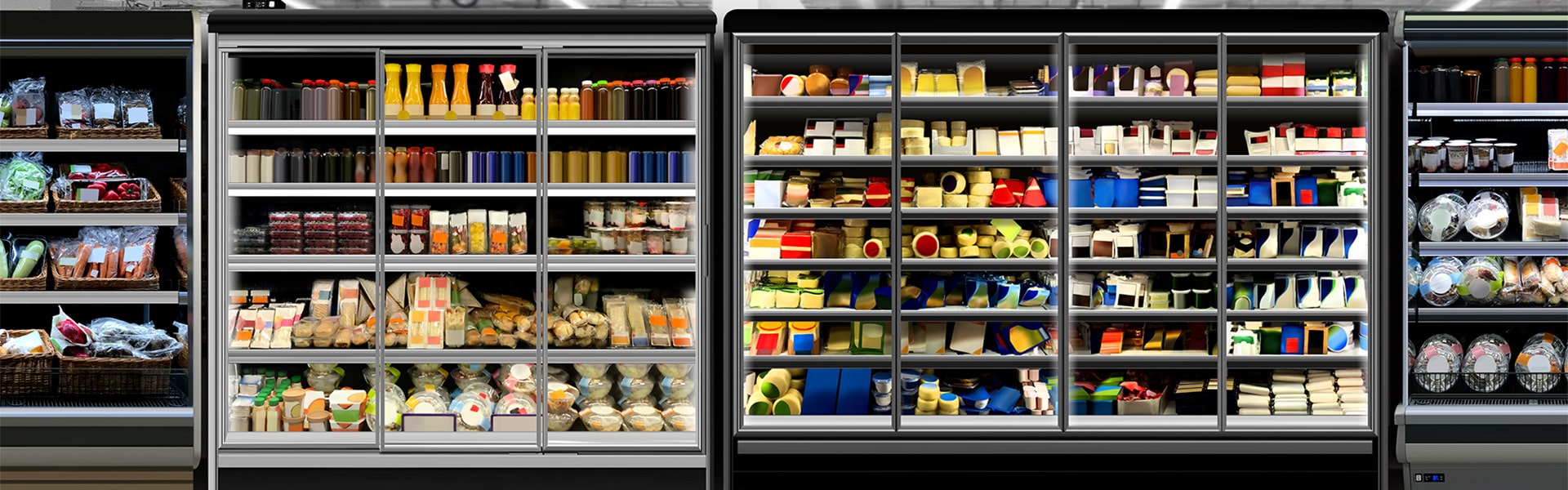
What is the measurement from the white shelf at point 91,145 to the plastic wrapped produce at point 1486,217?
17.1 ft

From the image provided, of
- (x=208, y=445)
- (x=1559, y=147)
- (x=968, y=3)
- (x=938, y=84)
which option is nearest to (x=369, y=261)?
Answer: (x=208, y=445)

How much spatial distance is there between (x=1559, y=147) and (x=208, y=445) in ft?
18.2

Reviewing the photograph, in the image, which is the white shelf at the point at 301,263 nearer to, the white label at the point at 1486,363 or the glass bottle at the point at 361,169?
the glass bottle at the point at 361,169

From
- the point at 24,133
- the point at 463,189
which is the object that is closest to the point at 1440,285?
the point at 463,189

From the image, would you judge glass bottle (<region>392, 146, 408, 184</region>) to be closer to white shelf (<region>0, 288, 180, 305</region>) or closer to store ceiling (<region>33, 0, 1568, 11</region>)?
white shelf (<region>0, 288, 180, 305</region>)

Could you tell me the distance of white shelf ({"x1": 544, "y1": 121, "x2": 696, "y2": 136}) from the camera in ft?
12.8

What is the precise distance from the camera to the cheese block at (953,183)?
13.1 feet

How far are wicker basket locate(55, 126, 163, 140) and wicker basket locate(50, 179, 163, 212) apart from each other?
0.25 m

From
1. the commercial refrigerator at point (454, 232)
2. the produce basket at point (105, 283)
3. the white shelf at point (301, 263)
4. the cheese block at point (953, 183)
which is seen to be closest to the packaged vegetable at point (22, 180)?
the produce basket at point (105, 283)

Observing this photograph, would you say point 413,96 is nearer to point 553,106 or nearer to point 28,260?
point 553,106

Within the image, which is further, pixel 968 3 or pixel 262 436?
pixel 968 3

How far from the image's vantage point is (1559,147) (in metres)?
3.92

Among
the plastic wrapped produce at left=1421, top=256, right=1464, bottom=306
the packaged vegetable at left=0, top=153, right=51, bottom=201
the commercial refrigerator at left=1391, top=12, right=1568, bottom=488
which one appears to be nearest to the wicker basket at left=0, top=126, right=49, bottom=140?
the packaged vegetable at left=0, top=153, right=51, bottom=201

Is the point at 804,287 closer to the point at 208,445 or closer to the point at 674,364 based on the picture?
the point at 674,364
